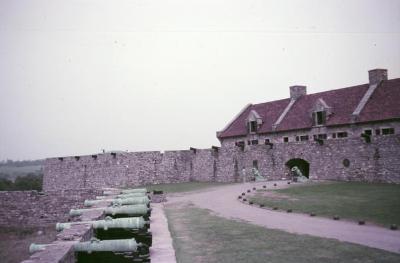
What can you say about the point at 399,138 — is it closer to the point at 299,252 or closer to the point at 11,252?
the point at 299,252


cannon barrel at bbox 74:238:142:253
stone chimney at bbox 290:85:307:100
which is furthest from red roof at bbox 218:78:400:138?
cannon barrel at bbox 74:238:142:253

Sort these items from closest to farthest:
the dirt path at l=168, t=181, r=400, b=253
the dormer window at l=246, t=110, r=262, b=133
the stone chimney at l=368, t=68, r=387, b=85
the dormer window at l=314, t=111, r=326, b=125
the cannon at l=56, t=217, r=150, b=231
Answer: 1. the cannon at l=56, t=217, r=150, b=231
2. the dirt path at l=168, t=181, r=400, b=253
3. the stone chimney at l=368, t=68, r=387, b=85
4. the dormer window at l=314, t=111, r=326, b=125
5. the dormer window at l=246, t=110, r=262, b=133

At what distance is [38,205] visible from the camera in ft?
73.2

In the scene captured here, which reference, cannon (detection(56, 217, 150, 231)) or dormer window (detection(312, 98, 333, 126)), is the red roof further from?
cannon (detection(56, 217, 150, 231))

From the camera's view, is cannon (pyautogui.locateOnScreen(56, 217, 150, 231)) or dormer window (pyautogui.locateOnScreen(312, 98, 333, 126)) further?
dormer window (pyautogui.locateOnScreen(312, 98, 333, 126))

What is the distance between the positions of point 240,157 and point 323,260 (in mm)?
20915

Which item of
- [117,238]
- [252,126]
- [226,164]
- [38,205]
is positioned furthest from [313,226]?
[252,126]

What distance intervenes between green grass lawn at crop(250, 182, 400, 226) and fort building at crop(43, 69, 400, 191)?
9.58ft

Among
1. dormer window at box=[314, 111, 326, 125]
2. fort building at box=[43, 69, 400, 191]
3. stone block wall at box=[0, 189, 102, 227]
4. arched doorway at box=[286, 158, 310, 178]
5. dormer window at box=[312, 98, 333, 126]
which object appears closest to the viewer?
fort building at box=[43, 69, 400, 191]

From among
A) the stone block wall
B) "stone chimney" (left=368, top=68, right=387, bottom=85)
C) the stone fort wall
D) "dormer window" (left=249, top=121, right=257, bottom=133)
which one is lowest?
the stone block wall

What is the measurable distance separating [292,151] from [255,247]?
57.3 ft

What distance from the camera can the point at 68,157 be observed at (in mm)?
34531

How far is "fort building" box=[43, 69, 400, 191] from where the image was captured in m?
21.7

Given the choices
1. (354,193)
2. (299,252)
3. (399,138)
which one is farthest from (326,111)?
(299,252)
